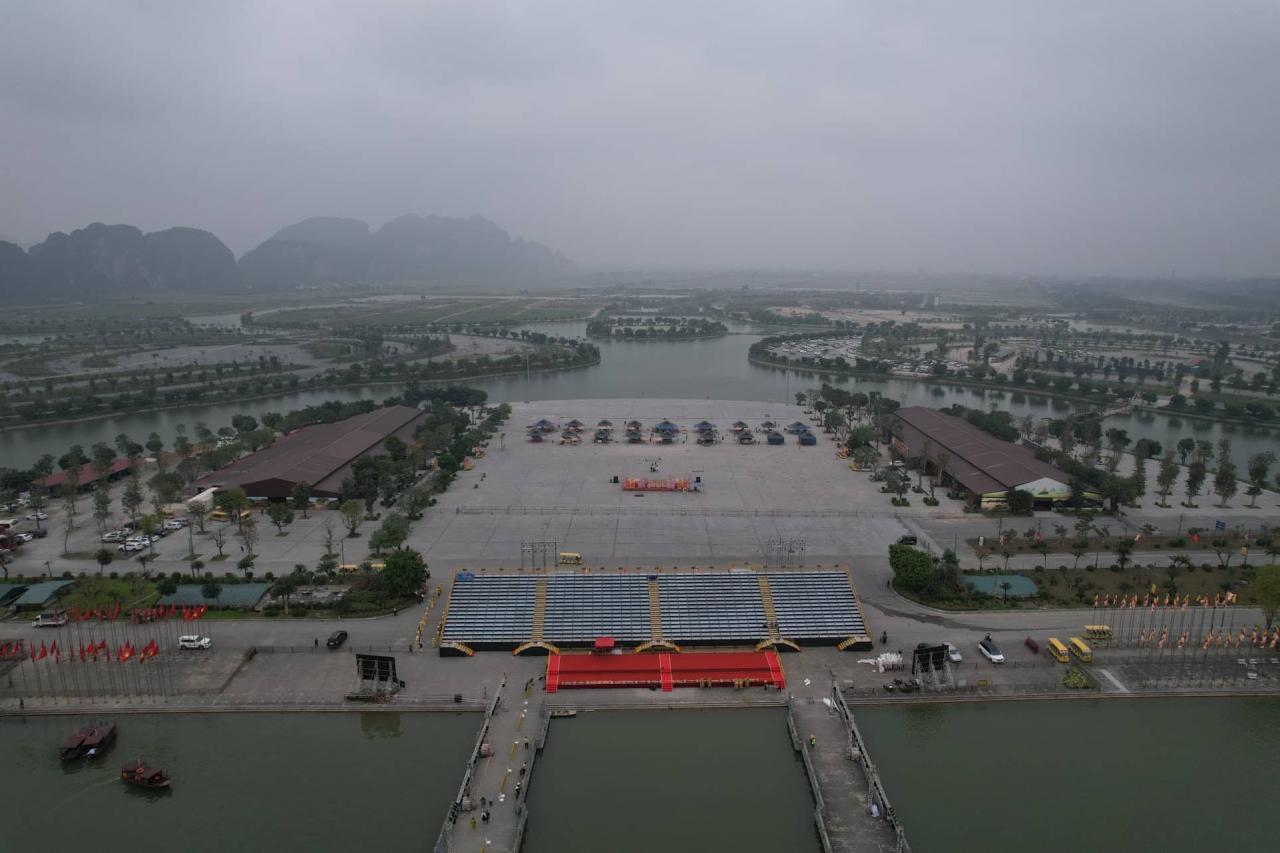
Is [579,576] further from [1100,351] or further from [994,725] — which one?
[1100,351]

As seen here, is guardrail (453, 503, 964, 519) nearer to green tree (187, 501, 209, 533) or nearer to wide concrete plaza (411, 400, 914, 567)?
wide concrete plaza (411, 400, 914, 567)

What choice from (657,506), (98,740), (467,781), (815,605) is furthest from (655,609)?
(98,740)

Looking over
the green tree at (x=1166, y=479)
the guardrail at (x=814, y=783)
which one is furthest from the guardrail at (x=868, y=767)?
the green tree at (x=1166, y=479)

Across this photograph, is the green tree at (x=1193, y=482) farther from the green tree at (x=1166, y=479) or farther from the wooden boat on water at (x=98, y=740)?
the wooden boat on water at (x=98, y=740)

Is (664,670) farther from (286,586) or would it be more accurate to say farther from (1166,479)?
(1166,479)

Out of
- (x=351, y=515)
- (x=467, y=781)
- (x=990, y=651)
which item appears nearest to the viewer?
(x=467, y=781)

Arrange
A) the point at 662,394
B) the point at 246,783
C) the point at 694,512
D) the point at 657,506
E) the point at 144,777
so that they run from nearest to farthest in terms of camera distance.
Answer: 1. the point at 144,777
2. the point at 246,783
3. the point at 694,512
4. the point at 657,506
5. the point at 662,394

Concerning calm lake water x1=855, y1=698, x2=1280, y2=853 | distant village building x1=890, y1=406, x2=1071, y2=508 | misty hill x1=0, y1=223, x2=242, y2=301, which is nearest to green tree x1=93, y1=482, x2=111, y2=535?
calm lake water x1=855, y1=698, x2=1280, y2=853
